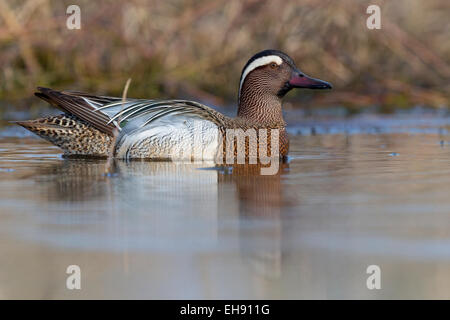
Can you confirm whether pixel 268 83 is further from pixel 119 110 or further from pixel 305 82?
pixel 119 110

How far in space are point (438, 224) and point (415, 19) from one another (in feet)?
31.4

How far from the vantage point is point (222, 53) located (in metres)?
12.1

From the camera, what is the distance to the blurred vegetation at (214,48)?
37.3 ft

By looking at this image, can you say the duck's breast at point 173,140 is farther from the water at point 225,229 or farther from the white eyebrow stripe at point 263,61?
the white eyebrow stripe at point 263,61

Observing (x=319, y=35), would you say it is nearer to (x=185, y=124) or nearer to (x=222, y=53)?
(x=222, y=53)

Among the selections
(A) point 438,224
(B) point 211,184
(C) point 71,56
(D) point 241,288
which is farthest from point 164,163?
(C) point 71,56

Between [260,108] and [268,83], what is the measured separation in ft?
0.77

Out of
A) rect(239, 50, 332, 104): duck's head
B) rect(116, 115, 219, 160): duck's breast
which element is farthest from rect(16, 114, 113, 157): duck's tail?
rect(239, 50, 332, 104): duck's head

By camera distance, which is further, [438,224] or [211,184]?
[211,184]

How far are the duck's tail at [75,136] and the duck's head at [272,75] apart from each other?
1371mm

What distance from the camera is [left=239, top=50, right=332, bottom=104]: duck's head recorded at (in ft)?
25.5

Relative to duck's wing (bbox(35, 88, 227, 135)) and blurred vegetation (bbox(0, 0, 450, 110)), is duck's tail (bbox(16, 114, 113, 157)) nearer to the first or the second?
duck's wing (bbox(35, 88, 227, 135))
